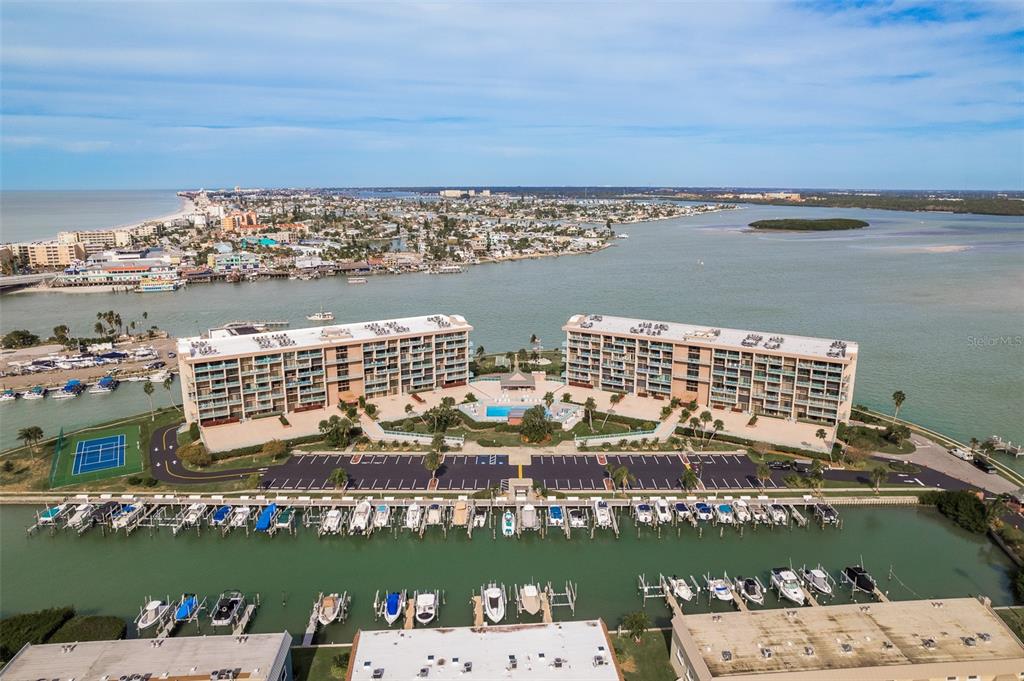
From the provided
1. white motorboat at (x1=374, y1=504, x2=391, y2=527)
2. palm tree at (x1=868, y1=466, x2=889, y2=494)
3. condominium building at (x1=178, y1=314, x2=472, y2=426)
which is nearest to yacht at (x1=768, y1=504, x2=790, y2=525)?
palm tree at (x1=868, y1=466, x2=889, y2=494)

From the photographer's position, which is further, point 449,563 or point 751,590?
point 449,563

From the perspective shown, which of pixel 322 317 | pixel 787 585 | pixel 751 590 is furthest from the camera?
pixel 322 317

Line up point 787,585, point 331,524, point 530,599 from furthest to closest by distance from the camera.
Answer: point 331,524 < point 787,585 < point 530,599

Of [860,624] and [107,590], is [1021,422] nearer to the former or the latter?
[860,624]

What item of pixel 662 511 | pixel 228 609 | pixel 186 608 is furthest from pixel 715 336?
pixel 186 608

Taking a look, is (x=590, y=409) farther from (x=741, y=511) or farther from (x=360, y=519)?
(x=360, y=519)

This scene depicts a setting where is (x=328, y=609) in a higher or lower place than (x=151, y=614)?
higher

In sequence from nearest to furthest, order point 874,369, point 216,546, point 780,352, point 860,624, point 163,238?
point 860,624 < point 216,546 < point 780,352 < point 874,369 < point 163,238

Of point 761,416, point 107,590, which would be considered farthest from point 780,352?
point 107,590
